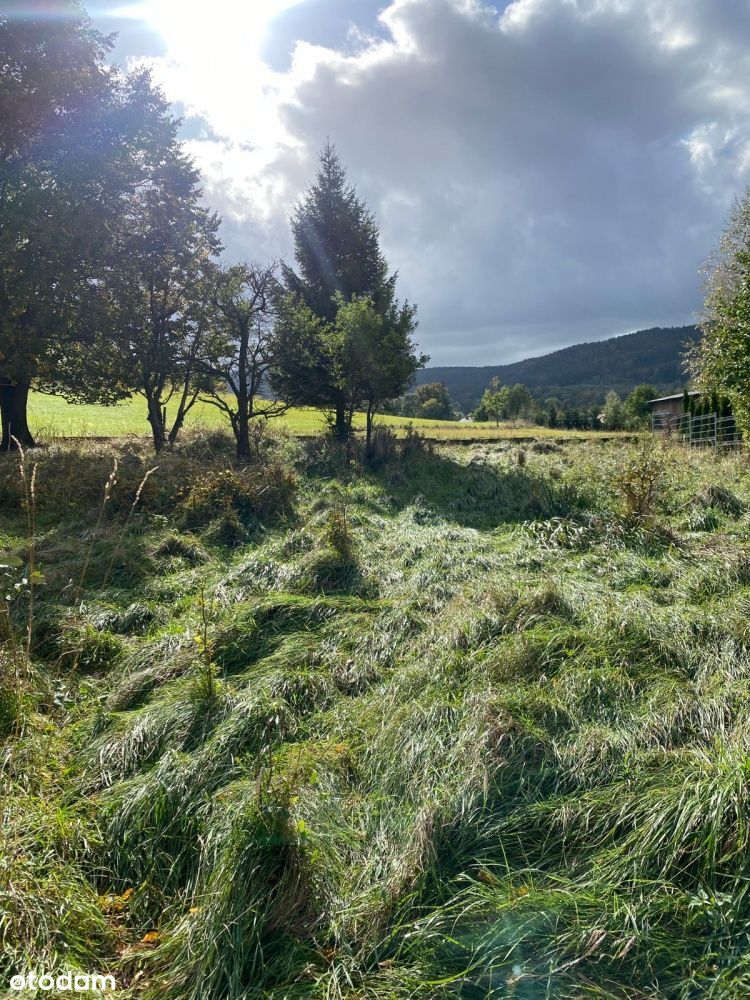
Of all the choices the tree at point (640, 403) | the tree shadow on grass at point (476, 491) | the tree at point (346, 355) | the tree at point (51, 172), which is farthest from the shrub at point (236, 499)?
the tree at point (640, 403)

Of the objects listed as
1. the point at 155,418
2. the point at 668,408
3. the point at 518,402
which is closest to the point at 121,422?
the point at 155,418

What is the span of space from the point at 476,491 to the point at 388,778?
7.85m

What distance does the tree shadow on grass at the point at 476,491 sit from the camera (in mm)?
8242

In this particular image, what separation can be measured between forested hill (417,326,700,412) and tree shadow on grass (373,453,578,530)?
3601 inches

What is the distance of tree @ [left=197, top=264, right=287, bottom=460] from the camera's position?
13.4 m

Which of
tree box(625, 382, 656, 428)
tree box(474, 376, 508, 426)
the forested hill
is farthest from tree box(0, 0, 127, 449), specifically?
the forested hill

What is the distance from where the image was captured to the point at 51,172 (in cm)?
1180

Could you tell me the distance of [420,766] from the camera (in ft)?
9.13

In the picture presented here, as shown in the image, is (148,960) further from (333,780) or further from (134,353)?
(134,353)

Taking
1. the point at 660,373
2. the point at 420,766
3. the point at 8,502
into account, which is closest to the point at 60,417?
the point at 8,502

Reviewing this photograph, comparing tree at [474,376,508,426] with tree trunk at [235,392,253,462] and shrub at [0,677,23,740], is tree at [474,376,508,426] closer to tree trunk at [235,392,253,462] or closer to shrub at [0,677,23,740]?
tree trunk at [235,392,253,462]

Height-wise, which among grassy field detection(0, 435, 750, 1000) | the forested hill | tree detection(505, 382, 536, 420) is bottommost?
grassy field detection(0, 435, 750, 1000)

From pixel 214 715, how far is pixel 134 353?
43.9 ft

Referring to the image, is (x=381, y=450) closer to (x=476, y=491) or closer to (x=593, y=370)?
(x=476, y=491)
